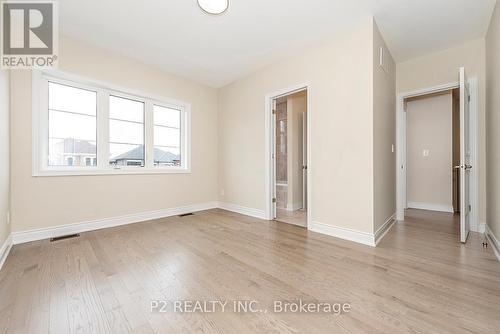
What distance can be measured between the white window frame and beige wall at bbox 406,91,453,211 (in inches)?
189

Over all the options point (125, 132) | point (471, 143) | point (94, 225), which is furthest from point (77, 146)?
point (471, 143)

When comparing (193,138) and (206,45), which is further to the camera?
(193,138)

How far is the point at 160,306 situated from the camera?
138 cm

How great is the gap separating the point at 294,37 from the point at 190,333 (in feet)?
10.7

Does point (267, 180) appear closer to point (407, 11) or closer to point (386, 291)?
point (386, 291)

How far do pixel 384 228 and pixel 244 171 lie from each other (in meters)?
2.41

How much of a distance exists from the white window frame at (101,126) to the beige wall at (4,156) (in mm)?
286

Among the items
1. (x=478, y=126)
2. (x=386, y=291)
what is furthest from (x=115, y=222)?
(x=478, y=126)

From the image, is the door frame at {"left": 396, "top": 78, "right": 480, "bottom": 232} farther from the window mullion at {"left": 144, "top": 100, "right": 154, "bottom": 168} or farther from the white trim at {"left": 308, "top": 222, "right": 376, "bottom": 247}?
the window mullion at {"left": 144, "top": 100, "right": 154, "bottom": 168}

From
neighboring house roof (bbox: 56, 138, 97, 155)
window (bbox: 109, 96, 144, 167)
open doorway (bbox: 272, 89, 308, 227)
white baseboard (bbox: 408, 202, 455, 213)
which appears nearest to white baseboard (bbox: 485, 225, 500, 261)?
white baseboard (bbox: 408, 202, 455, 213)

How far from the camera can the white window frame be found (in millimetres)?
2602

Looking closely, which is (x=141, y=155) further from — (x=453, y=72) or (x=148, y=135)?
(x=453, y=72)

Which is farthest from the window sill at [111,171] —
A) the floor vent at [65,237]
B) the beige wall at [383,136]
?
the beige wall at [383,136]

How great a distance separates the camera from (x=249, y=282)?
5.45 feet
